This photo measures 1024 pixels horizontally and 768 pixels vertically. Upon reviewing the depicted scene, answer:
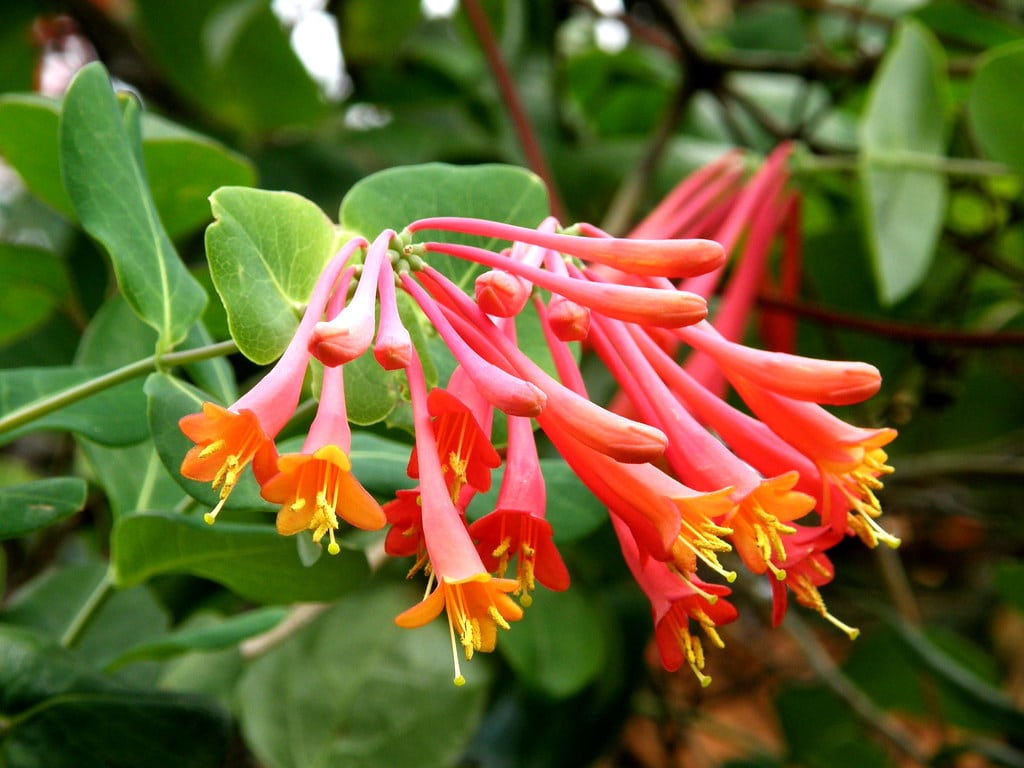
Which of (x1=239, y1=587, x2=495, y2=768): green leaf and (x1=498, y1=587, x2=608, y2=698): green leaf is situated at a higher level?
(x1=239, y1=587, x2=495, y2=768): green leaf

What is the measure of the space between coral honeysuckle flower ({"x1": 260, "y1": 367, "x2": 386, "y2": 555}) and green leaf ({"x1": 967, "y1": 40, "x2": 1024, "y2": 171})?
69cm

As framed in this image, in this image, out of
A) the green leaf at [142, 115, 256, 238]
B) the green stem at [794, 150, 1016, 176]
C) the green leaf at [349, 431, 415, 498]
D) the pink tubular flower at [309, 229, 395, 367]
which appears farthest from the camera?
the green stem at [794, 150, 1016, 176]

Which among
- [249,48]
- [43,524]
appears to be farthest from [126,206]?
[249,48]

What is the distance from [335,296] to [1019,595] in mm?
821

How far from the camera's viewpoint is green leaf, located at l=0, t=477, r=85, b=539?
491 mm

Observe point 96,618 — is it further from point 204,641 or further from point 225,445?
point 225,445

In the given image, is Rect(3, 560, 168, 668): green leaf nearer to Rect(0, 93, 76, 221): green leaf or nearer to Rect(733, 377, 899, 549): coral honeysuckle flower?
Rect(0, 93, 76, 221): green leaf

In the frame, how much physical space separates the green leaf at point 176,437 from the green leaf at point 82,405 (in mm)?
89

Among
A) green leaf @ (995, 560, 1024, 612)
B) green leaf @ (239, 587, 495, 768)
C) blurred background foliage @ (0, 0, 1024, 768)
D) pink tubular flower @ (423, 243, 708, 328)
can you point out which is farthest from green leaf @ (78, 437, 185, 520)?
green leaf @ (995, 560, 1024, 612)

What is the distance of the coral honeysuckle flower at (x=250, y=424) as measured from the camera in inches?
14.8

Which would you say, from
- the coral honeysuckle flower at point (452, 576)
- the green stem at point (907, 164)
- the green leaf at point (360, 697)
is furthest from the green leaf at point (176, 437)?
the green stem at point (907, 164)

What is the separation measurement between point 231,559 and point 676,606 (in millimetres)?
246

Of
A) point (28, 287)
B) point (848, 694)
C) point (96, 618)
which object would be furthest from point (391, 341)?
point (848, 694)

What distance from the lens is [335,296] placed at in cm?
44
